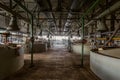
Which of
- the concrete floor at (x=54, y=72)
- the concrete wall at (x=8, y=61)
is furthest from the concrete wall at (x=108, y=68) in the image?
the concrete wall at (x=8, y=61)

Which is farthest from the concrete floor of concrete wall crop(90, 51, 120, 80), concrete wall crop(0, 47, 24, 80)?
concrete wall crop(90, 51, 120, 80)

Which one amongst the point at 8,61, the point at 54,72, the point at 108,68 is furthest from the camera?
the point at 54,72

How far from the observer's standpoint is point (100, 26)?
599 centimetres

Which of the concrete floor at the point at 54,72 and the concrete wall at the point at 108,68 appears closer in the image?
the concrete wall at the point at 108,68

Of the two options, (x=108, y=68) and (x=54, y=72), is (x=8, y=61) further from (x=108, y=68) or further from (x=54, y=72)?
(x=108, y=68)

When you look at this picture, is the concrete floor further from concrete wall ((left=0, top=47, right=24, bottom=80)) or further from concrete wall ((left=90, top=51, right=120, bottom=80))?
concrete wall ((left=90, top=51, right=120, bottom=80))

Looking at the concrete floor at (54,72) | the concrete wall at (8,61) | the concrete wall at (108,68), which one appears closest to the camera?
the concrete wall at (108,68)

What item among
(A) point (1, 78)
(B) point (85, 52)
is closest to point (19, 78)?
(A) point (1, 78)

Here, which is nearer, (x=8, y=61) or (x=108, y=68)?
(x=108, y=68)

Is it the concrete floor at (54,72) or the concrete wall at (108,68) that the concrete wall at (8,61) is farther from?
the concrete wall at (108,68)

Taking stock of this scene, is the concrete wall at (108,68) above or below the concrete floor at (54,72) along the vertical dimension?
above

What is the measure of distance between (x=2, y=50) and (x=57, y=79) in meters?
1.66

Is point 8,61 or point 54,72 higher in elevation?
point 8,61

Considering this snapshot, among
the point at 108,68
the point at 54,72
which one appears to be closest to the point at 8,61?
the point at 54,72
